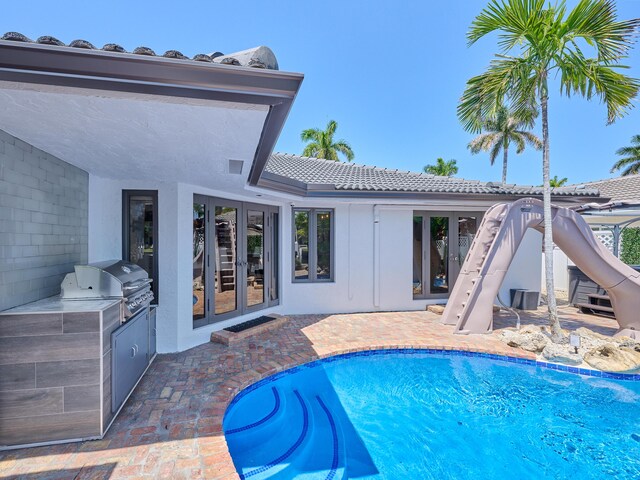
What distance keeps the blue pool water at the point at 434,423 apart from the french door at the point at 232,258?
9.54 feet

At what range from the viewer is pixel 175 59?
2322mm

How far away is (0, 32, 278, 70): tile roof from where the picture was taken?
7.16 ft

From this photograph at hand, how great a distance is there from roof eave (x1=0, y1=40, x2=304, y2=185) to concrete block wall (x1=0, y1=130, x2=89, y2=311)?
2338mm

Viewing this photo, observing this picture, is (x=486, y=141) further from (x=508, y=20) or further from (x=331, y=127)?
(x=508, y=20)

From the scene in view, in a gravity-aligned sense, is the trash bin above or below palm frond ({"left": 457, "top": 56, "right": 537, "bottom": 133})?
below

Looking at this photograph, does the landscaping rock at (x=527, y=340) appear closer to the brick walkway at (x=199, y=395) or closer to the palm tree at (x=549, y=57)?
the brick walkway at (x=199, y=395)

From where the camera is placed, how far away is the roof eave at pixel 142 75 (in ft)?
7.23

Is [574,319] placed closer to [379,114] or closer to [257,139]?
[257,139]

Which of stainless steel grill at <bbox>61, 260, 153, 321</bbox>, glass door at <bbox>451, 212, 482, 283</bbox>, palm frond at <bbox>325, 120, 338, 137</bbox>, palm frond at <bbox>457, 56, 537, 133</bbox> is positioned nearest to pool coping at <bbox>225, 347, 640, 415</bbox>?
stainless steel grill at <bbox>61, 260, 153, 321</bbox>

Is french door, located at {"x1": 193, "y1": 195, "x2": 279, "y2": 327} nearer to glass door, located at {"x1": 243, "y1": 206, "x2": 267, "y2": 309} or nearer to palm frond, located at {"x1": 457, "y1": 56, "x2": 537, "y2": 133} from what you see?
glass door, located at {"x1": 243, "y1": 206, "x2": 267, "y2": 309}

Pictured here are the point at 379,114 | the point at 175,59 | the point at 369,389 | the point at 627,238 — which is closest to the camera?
the point at 175,59

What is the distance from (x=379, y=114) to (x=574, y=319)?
51.2 ft

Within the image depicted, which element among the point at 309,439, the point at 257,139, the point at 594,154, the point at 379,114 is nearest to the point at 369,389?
the point at 309,439

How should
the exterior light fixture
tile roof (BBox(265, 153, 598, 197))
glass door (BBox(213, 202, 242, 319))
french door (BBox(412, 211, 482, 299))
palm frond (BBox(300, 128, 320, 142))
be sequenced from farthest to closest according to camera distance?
1. palm frond (BBox(300, 128, 320, 142))
2. french door (BBox(412, 211, 482, 299))
3. tile roof (BBox(265, 153, 598, 197))
4. glass door (BBox(213, 202, 242, 319))
5. the exterior light fixture
